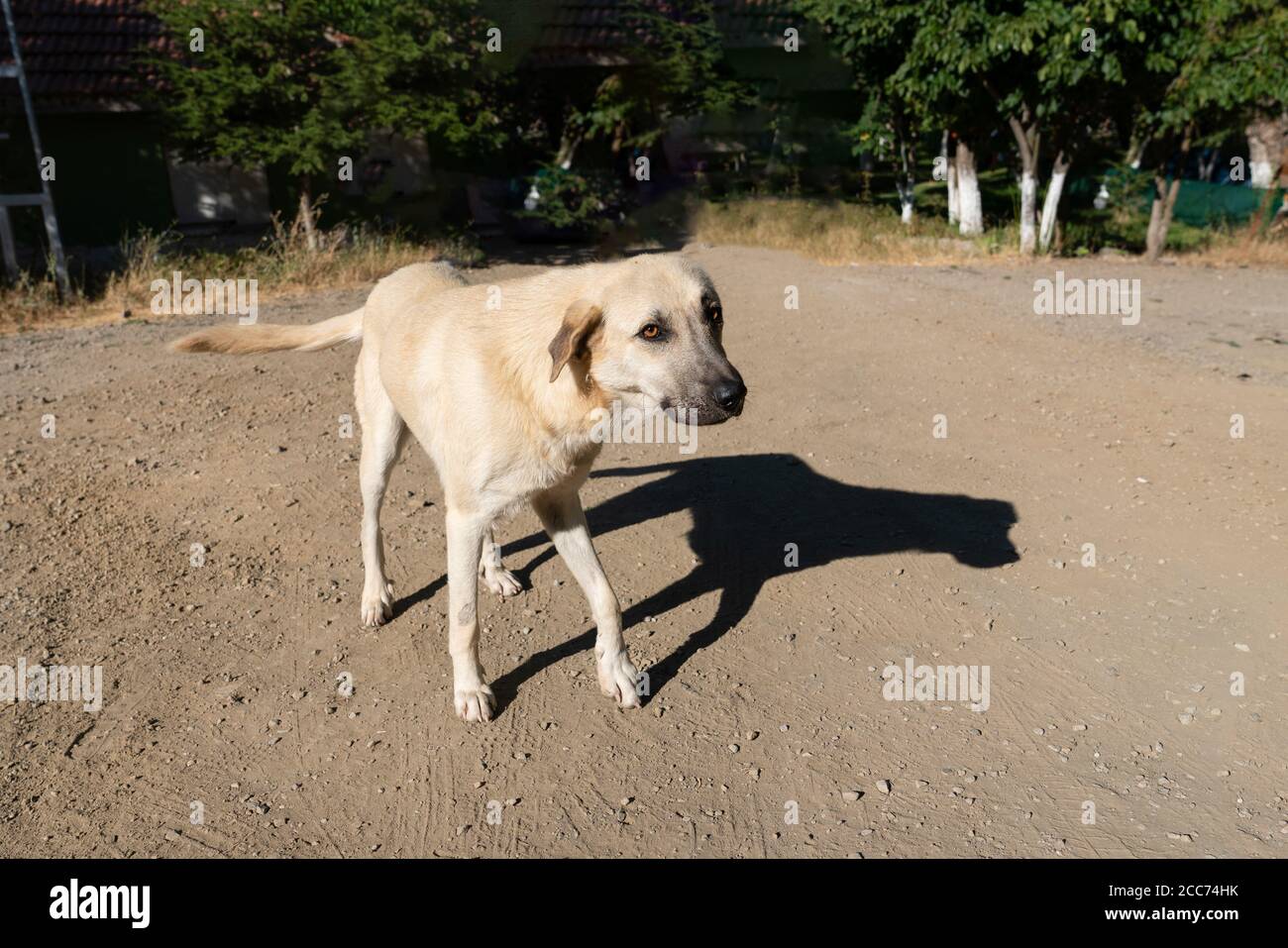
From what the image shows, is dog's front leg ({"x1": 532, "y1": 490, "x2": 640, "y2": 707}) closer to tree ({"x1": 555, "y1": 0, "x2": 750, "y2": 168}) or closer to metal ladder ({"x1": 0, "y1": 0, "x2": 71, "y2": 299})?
metal ladder ({"x1": 0, "y1": 0, "x2": 71, "y2": 299})

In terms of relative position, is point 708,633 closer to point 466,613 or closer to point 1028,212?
point 466,613

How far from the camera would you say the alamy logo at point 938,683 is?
3.86 m

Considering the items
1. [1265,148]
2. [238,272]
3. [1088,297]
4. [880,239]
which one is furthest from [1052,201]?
[238,272]

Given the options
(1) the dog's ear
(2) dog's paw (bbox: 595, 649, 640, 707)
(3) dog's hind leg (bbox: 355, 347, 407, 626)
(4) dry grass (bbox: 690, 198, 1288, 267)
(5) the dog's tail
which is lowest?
(2) dog's paw (bbox: 595, 649, 640, 707)

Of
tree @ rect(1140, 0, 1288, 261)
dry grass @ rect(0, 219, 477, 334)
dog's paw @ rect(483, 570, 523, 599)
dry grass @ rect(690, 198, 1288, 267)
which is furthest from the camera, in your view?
dry grass @ rect(690, 198, 1288, 267)

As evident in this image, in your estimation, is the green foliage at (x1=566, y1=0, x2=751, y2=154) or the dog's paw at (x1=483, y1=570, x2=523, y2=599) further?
the green foliage at (x1=566, y1=0, x2=751, y2=154)

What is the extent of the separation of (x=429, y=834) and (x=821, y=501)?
3.28 m

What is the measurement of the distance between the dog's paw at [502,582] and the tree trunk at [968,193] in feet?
47.3

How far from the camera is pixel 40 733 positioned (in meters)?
3.59

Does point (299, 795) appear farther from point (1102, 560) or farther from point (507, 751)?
point (1102, 560)

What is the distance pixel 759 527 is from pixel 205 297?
8642mm

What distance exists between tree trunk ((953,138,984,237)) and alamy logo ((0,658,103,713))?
52.4 feet

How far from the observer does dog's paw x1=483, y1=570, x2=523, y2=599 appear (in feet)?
15.4

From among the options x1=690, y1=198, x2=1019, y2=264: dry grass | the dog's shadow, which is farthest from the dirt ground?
x1=690, y1=198, x2=1019, y2=264: dry grass
